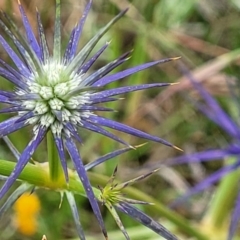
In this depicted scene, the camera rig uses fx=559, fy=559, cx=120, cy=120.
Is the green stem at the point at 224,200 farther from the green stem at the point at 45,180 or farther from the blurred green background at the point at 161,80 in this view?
the green stem at the point at 45,180

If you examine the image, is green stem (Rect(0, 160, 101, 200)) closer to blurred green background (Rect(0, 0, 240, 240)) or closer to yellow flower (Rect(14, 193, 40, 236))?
yellow flower (Rect(14, 193, 40, 236))

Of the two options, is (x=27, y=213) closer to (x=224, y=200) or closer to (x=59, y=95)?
(x=224, y=200)

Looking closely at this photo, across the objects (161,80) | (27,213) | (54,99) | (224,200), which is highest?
(161,80)

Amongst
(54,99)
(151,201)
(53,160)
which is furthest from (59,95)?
(151,201)

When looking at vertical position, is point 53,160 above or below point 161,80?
below

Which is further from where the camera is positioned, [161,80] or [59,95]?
[161,80]

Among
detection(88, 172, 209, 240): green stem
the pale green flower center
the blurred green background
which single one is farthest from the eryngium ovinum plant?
the blurred green background
